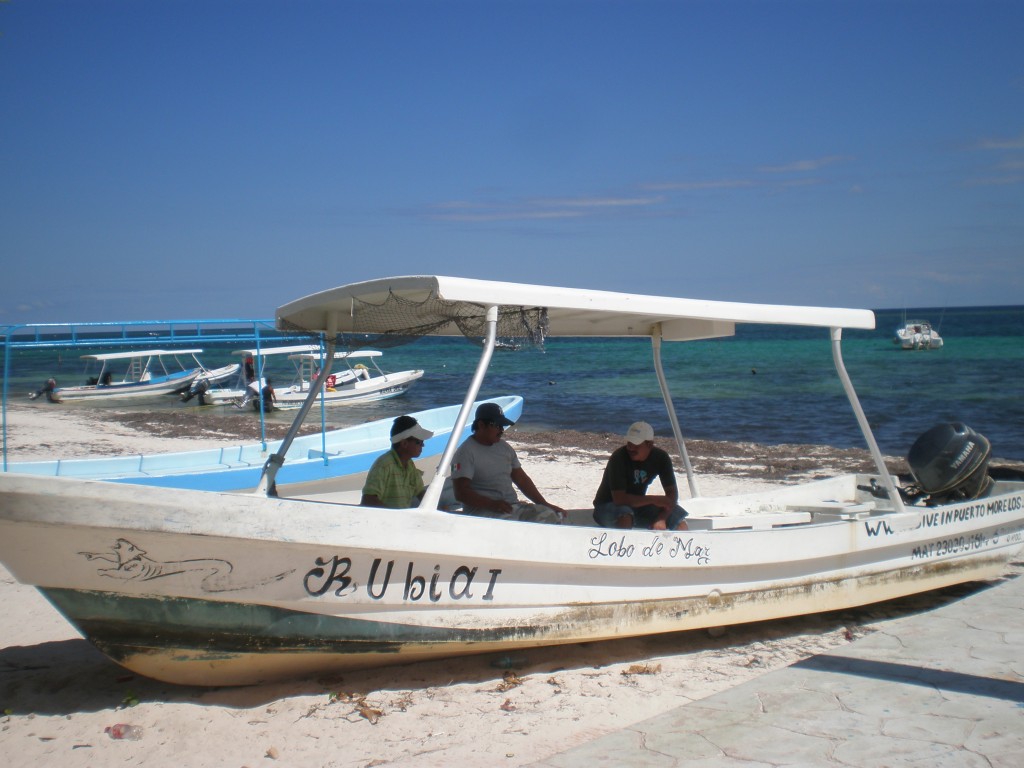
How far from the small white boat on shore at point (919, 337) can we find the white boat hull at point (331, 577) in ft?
186

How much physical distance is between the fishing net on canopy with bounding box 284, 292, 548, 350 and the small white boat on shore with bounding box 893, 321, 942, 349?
5749cm

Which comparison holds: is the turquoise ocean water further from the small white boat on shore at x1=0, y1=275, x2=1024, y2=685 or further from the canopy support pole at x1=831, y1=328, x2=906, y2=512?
the canopy support pole at x1=831, y1=328, x2=906, y2=512

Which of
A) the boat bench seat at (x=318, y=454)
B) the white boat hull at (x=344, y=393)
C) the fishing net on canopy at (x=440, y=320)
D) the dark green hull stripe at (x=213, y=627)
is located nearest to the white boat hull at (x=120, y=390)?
the white boat hull at (x=344, y=393)

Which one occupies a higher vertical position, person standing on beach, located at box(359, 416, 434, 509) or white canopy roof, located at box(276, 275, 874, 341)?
white canopy roof, located at box(276, 275, 874, 341)

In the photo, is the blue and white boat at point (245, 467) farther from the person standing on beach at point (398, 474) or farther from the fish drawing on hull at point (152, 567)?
the fish drawing on hull at point (152, 567)

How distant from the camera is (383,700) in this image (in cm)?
484

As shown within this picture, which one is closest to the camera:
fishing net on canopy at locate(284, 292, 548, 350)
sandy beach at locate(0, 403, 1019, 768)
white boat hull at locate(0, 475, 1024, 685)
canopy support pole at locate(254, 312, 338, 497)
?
white boat hull at locate(0, 475, 1024, 685)

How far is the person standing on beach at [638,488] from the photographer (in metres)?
6.27

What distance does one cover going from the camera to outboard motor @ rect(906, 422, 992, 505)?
7.04 meters

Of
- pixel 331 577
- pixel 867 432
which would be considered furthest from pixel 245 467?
pixel 867 432

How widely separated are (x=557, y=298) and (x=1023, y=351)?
192 feet

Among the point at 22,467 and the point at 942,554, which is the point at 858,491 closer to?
the point at 942,554

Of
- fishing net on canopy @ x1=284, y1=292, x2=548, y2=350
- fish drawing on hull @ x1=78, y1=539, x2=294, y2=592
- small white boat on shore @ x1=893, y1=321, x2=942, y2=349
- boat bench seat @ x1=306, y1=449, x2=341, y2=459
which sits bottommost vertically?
boat bench seat @ x1=306, y1=449, x2=341, y2=459

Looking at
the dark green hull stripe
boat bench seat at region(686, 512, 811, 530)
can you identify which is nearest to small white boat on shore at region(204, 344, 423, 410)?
boat bench seat at region(686, 512, 811, 530)
